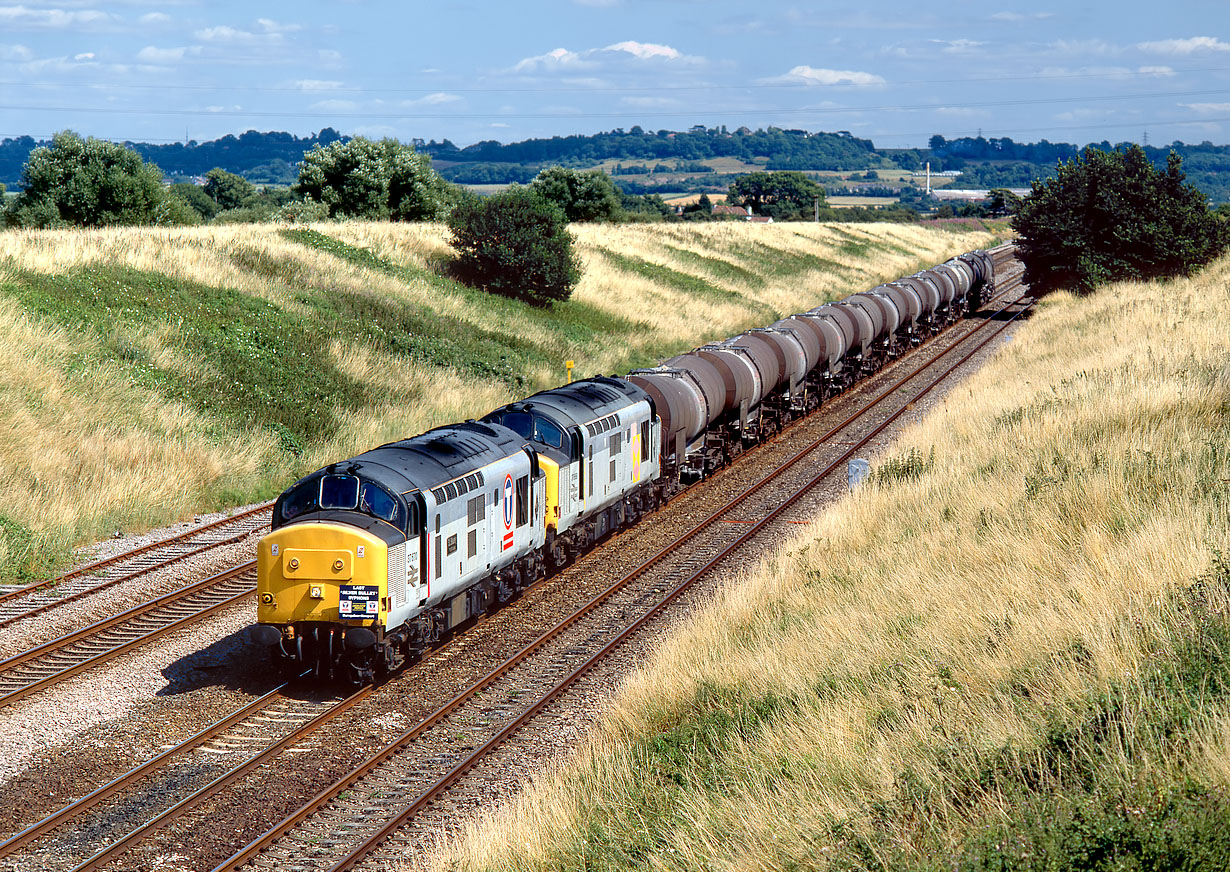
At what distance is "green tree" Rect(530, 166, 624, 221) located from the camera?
90.2 metres

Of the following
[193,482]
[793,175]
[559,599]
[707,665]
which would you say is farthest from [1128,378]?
[793,175]

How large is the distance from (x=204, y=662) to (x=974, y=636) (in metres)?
11.3

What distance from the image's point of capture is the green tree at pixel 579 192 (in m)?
90.2

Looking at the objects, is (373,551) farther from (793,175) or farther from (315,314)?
(793,175)

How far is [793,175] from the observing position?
163750 millimetres

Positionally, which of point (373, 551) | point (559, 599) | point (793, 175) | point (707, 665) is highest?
point (793, 175)

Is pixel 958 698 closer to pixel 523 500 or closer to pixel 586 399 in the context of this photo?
pixel 523 500

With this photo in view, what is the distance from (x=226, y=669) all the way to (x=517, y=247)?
35036 millimetres

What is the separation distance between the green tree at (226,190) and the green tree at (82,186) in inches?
2564

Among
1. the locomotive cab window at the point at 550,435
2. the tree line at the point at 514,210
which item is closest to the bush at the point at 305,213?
the tree line at the point at 514,210

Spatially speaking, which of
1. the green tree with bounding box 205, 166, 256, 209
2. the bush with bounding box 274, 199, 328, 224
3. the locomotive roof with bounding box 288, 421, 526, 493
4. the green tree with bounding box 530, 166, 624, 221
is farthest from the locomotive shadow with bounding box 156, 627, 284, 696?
the green tree with bounding box 205, 166, 256, 209

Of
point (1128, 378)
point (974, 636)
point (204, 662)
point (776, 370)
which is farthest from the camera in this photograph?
point (776, 370)

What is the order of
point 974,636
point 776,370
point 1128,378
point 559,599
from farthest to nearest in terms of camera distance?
point 776,370
point 1128,378
point 559,599
point 974,636

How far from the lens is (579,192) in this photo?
299 feet
